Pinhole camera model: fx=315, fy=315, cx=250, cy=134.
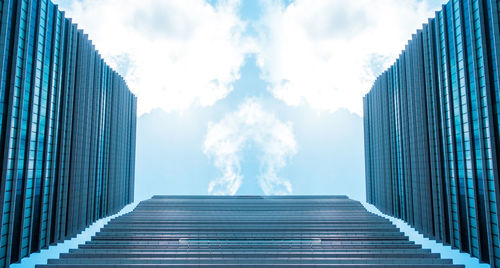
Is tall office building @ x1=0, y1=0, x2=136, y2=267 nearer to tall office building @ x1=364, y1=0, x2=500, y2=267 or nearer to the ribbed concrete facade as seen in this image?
the ribbed concrete facade

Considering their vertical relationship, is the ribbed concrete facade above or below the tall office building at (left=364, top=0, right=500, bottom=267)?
below

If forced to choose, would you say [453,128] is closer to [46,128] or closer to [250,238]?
[250,238]

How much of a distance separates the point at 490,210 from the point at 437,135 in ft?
56.4

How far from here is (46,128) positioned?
169 feet

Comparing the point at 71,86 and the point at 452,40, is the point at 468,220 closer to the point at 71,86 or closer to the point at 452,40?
the point at 452,40

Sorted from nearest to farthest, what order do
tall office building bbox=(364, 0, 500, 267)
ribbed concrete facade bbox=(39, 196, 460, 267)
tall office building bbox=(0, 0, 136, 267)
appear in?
tall office building bbox=(0, 0, 136, 267), tall office building bbox=(364, 0, 500, 267), ribbed concrete facade bbox=(39, 196, 460, 267)

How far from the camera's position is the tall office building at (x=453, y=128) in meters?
42.6

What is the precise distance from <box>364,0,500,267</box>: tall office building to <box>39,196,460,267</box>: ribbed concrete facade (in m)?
7.14

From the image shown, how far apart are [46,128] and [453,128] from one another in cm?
6655

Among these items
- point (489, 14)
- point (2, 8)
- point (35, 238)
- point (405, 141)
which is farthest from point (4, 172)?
point (405, 141)

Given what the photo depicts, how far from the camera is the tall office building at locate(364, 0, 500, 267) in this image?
42.6 m

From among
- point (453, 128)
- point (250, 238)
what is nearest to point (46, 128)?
point (250, 238)

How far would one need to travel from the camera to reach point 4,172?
4103cm

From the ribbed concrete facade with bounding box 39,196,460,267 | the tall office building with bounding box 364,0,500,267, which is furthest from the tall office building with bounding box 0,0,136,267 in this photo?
the tall office building with bounding box 364,0,500,267
